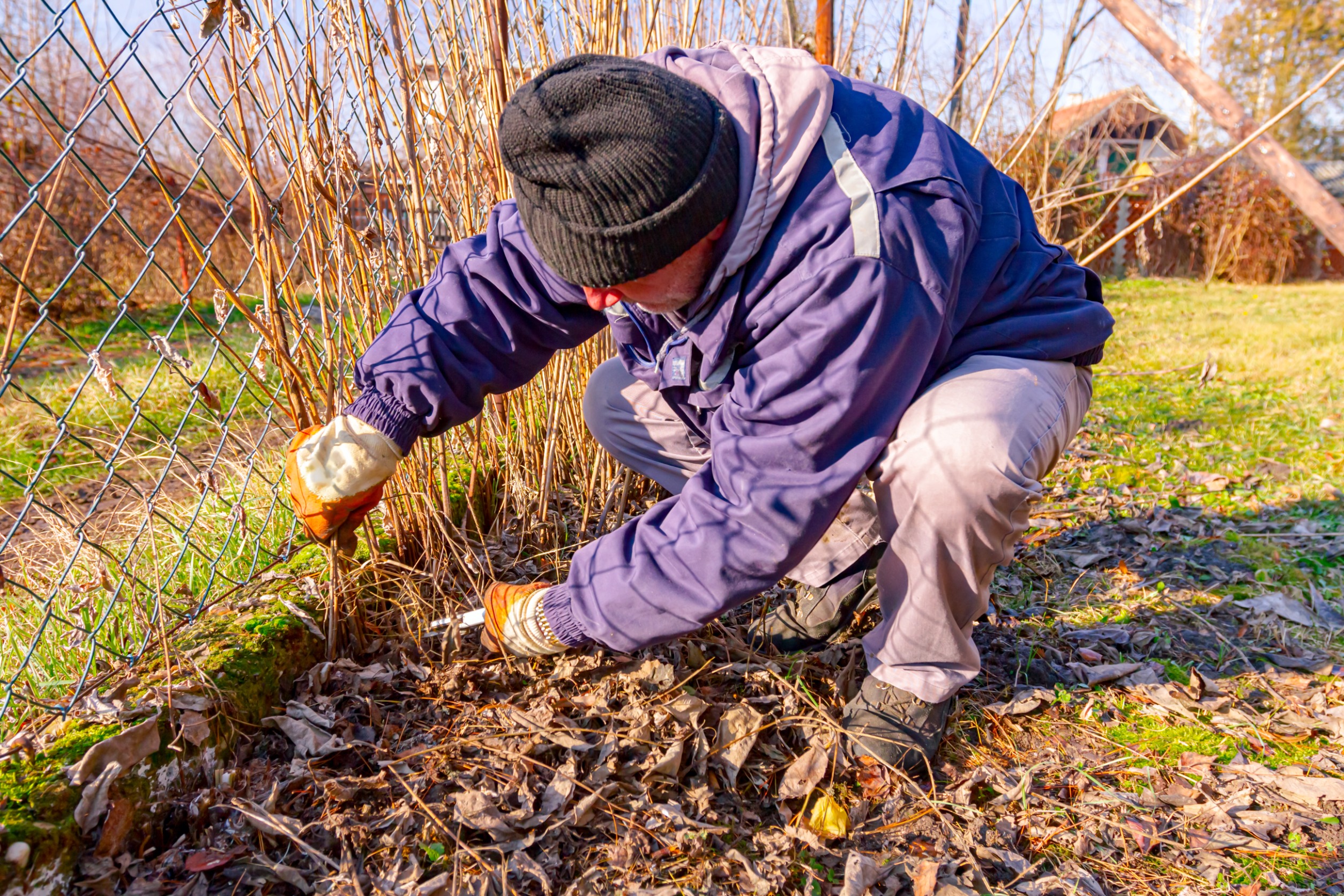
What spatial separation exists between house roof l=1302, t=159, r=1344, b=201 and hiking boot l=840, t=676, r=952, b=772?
2801 centimetres

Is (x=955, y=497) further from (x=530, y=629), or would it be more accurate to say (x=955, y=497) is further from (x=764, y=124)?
(x=530, y=629)

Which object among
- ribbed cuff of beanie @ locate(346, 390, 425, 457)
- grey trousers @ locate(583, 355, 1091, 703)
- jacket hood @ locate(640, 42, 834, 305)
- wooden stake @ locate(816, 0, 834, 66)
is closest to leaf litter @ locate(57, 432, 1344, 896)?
grey trousers @ locate(583, 355, 1091, 703)

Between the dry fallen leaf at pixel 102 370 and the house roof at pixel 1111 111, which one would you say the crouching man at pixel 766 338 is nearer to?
the dry fallen leaf at pixel 102 370

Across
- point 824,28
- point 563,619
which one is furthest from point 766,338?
point 824,28

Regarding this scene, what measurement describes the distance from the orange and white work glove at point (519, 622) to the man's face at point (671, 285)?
1.93 feet

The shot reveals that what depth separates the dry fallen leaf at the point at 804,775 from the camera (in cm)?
156

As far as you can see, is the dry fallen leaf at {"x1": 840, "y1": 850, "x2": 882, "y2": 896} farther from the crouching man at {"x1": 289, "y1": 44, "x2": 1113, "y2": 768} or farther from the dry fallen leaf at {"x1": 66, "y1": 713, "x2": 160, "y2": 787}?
the dry fallen leaf at {"x1": 66, "y1": 713, "x2": 160, "y2": 787}

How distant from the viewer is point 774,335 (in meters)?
1.40

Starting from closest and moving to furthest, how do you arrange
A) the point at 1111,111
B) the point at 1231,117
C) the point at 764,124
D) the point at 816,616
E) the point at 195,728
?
the point at 764,124 → the point at 195,728 → the point at 816,616 → the point at 1231,117 → the point at 1111,111

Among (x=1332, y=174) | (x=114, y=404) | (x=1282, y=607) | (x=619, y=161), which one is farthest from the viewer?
(x=1332, y=174)

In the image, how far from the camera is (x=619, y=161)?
124 cm

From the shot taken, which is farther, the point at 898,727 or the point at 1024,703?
the point at 1024,703

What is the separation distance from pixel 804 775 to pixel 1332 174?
107 ft

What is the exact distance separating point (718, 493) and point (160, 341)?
3.11 feet
